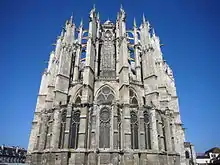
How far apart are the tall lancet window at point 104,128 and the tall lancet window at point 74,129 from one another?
2489 mm

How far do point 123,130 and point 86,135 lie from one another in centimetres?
376

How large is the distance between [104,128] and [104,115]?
53.3 inches

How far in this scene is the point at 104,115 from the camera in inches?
723

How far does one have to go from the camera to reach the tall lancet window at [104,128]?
57.1 ft

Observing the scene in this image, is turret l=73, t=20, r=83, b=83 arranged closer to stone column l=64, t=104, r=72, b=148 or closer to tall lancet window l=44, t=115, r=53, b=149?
stone column l=64, t=104, r=72, b=148

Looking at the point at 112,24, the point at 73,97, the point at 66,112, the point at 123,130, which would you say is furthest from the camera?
the point at 112,24

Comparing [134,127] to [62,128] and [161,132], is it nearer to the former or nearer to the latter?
[161,132]

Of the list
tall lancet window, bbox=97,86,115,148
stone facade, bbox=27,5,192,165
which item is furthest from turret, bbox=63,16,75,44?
tall lancet window, bbox=97,86,115,148

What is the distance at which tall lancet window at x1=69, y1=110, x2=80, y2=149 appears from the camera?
17.5 m

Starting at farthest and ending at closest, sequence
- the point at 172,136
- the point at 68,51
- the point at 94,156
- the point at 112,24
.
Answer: the point at 112,24 < the point at 68,51 < the point at 172,136 < the point at 94,156

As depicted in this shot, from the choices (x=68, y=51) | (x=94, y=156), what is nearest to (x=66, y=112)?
(x=94, y=156)

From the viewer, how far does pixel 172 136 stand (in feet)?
67.9

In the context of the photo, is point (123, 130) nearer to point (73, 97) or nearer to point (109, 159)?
point (109, 159)

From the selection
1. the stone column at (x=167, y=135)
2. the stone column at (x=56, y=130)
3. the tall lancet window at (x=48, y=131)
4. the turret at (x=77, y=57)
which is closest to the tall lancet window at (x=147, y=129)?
the stone column at (x=167, y=135)
